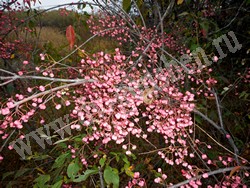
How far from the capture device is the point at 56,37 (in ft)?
27.0

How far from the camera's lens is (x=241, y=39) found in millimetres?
4148

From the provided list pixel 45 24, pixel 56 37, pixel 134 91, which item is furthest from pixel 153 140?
pixel 45 24

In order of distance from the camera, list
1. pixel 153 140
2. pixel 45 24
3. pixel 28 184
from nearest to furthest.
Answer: pixel 28 184, pixel 153 140, pixel 45 24

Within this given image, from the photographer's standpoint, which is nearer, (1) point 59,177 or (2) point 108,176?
(2) point 108,176

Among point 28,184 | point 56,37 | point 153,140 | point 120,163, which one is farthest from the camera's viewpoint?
point 56,37

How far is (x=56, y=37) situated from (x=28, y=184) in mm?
6421

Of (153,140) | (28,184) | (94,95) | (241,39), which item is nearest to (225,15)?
(241,39)

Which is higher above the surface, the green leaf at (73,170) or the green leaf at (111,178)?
the green leaf at (73,170)

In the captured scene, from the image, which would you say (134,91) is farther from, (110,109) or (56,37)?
(56,37)

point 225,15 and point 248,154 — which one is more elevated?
point 225,15

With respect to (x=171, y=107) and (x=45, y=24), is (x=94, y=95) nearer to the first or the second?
(x=171, y=107)

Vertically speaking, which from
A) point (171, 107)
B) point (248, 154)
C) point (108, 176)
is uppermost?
point (171, 107)

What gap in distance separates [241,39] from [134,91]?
360cm

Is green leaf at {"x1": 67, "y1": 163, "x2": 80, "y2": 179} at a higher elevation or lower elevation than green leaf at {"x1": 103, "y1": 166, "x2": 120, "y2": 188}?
higher
